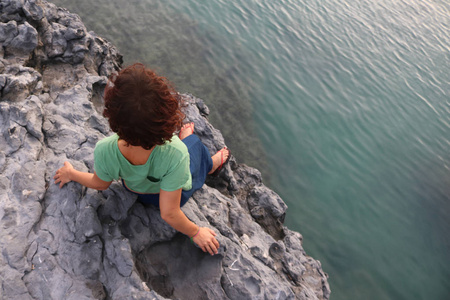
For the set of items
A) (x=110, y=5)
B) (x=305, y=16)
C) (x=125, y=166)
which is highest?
(x=305, y=16)

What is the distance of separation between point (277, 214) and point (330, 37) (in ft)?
27.1

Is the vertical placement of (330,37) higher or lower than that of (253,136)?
higher

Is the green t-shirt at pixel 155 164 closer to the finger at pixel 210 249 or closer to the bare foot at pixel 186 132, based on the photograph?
the finger at pixel 210 249

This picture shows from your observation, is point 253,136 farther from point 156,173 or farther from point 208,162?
point 156,173

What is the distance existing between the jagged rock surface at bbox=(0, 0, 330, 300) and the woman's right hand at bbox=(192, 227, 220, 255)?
0.47 ft

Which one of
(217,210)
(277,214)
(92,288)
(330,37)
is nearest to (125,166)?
(92,288)

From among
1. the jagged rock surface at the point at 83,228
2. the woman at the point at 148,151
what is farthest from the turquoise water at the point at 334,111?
the woman at the point at 148,151

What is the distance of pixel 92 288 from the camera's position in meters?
2.51

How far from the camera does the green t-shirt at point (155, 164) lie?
7.61ft

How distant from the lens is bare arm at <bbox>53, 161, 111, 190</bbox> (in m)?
2.61

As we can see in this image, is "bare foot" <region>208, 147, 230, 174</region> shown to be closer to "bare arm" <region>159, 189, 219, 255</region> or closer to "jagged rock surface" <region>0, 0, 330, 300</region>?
"jagged rock surface" <region>0, 0, 330, 300</region>

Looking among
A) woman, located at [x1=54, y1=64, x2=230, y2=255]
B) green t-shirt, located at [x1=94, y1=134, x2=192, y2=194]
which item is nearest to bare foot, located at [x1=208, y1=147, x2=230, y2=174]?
woman, located at [x1=54, y1=64, x2=230, y2=255]

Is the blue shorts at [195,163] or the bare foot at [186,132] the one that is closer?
the blue shorts at [195,163]

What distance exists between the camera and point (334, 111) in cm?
841
